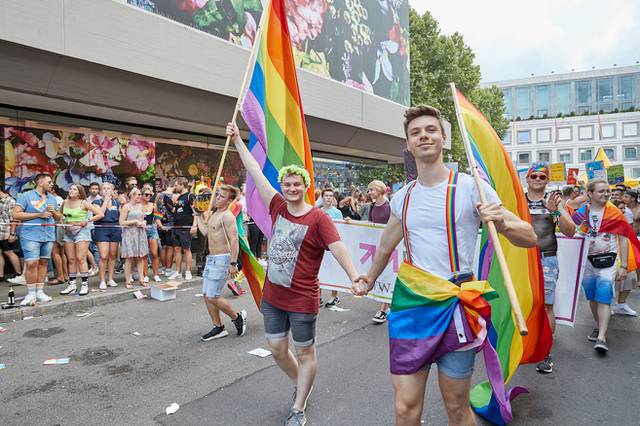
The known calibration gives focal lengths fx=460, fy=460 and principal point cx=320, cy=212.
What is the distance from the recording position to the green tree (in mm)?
30125

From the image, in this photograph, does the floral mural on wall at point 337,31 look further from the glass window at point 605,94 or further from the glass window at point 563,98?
the glass window at point 605,94

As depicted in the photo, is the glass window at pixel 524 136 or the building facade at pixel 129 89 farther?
the glass window at pixel 524 136

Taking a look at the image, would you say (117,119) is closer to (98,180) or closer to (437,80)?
(98,180)

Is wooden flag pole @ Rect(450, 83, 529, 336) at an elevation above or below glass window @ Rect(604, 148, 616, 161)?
below

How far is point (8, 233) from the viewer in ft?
27.3

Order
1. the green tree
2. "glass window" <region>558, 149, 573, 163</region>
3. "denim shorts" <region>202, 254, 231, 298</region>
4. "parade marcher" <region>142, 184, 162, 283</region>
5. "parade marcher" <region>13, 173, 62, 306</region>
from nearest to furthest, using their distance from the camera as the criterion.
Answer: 1. "denim shorts" <region>202, 254, 231, 298</region>
2. "parade marcher" <region>13, 173, 62, 306</region>
3. "parade marcher" <region>142, 184, 162, 283</region>
4. the green tree
5. "glass window" <region>558, 149, 573, 163</region>

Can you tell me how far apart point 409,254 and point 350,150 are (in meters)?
18.7

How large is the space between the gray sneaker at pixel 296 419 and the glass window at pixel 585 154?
81084mm

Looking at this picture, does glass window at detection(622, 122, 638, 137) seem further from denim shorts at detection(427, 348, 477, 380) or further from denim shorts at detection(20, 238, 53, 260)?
denim shorts at detection(427, 348, 477, 380)

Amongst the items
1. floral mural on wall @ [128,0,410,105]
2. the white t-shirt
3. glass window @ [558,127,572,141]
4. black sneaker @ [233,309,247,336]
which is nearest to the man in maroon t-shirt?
the white t-shirt

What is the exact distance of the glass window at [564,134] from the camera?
7388 cm

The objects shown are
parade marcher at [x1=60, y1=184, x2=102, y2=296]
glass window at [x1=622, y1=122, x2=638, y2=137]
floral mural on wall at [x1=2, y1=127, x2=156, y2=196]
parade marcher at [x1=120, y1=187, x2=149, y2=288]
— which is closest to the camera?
parade marcher at [x1=60, y1=184, x2=102, y2=296]

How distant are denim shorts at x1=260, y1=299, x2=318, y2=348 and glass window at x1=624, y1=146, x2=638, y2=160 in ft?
267


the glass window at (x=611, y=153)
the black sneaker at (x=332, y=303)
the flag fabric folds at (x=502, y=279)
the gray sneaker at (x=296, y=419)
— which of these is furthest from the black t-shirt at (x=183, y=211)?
the glass window at (x=611, y=153)
